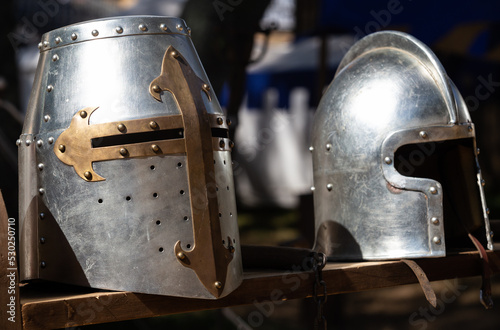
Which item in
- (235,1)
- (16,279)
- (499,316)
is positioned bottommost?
Result: (499,316)

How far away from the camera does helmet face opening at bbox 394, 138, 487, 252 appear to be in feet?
7.03

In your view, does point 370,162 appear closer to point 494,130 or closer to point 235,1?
point 235,1

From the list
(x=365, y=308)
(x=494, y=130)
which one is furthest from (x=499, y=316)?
(x=494, y=130)

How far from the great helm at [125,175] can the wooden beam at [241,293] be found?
0.04 metres

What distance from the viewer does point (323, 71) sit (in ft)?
14.5

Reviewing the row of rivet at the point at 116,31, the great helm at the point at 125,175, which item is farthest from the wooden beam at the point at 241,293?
the row of rivet at the point at 116,31

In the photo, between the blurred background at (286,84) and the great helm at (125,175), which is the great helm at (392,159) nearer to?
the great helm at (125,175)

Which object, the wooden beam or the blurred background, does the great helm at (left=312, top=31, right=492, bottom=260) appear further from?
the blurred background

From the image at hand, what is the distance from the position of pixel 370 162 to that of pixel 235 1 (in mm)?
1285

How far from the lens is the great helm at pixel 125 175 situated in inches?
58.2

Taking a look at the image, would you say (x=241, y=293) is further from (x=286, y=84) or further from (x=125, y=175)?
(x=286, y=84)

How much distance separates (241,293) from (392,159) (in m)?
0.65

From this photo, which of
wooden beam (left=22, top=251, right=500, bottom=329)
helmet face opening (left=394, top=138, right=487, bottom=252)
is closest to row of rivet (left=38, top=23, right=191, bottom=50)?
wooden beam (left=22, top=251, right=500, bottom=329)

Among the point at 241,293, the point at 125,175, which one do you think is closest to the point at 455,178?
the point at 241,293
